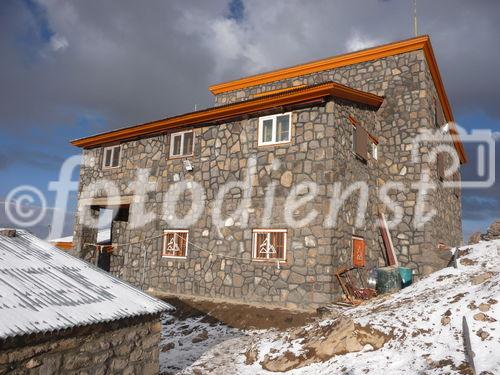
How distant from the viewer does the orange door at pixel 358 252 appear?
12.5m

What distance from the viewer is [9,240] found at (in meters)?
6.71

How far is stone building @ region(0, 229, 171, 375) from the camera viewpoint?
4637 mm

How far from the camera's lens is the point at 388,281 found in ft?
38.7

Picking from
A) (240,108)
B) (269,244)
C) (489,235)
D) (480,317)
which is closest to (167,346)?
(269,244)

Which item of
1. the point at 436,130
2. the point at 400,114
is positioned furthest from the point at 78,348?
the point at 436,130

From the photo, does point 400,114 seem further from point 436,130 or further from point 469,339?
point 469,339

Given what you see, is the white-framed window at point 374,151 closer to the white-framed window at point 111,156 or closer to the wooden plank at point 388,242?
the wooden plank at point 388,242

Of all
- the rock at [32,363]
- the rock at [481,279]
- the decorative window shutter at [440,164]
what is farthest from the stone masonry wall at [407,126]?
the rock at [32,363]

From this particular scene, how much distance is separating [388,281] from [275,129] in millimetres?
5546

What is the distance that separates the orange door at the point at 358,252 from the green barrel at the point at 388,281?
806mm

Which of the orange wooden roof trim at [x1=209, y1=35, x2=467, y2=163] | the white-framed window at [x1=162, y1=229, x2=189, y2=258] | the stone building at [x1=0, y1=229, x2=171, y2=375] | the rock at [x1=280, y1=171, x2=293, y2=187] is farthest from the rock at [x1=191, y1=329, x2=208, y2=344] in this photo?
the orange wooden roof trim at [x1=209, y1=35, x2=467, y2=163]

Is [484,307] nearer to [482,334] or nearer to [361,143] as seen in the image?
[482,334]

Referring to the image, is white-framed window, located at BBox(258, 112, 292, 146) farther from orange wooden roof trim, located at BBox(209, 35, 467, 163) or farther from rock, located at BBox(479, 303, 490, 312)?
rock, located at BBox(479, 303, 490, 312)

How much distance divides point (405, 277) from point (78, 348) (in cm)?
984
